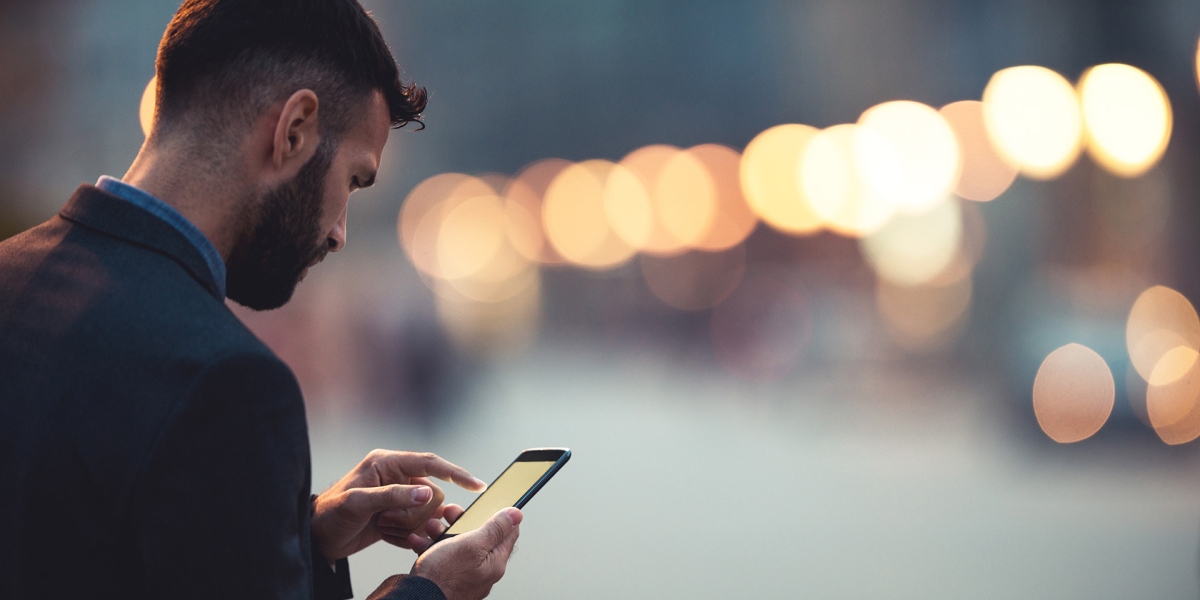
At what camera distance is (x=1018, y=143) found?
13055mm

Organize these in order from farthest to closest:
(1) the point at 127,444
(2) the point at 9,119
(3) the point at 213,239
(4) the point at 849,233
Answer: (4) the point at 849,233 < (2) the point at 9,119 < (3) the point at 213,239 < (1) the point at 127,444

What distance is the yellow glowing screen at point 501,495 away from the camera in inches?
79.0

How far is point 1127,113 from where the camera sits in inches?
421

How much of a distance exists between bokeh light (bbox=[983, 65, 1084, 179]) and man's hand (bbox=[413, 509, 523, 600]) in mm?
12583

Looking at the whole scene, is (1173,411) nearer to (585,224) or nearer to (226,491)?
(226,491)

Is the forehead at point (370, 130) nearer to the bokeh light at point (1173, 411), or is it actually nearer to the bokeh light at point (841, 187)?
the bokeh light at point (1173, 411)

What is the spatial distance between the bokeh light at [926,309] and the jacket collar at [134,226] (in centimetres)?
1861

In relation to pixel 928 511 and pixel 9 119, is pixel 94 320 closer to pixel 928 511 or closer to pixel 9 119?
pixel 928 511

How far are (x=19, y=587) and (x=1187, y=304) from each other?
1169cm

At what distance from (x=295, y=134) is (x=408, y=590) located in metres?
0.74

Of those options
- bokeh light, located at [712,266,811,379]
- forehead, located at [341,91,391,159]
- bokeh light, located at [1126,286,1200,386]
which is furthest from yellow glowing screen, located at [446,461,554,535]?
bokeh light, located at [712,266,811,379]

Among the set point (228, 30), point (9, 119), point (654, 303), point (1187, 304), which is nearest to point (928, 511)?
point (1187, 304)

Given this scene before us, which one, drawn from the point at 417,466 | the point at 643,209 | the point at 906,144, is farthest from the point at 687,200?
the point at 417,466

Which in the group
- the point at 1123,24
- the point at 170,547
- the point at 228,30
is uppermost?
the point at 1123,24
